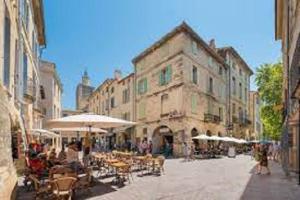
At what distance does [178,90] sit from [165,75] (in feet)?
9.08

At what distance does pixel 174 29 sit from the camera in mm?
29391

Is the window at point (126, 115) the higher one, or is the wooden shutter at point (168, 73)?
the wooden shutter at point (168, 73)

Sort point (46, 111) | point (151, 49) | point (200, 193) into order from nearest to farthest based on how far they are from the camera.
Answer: point (200, 193), point (151, 49), point (46, 111)

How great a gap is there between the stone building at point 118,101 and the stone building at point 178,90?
6.30ft

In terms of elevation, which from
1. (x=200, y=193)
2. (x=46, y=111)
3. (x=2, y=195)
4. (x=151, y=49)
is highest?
(x=151, y=49)

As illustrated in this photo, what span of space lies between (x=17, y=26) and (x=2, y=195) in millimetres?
8851

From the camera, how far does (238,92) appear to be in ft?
143

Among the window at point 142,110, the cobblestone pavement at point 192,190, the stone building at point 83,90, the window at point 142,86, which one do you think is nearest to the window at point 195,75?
the window at point 142,86

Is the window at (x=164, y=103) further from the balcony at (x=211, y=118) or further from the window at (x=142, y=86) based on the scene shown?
the balcony at (x=211, y=118)

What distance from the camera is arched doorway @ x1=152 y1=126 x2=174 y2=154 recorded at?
104 ft

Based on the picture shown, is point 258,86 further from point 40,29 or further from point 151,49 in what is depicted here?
point 40,29

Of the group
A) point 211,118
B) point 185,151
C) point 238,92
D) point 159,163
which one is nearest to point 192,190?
point 159,163

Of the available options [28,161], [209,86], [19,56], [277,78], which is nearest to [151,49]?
[209,86]

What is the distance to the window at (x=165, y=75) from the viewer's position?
30.3 m
